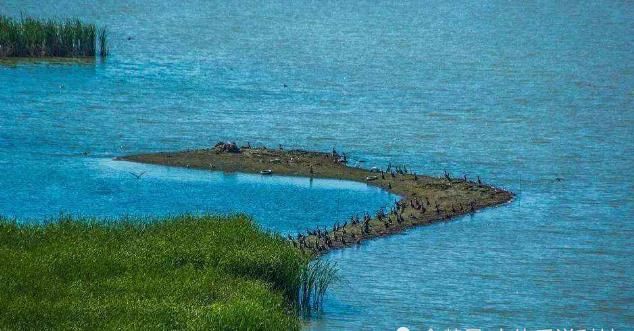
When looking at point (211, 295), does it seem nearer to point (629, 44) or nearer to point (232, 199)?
point (232, 199)

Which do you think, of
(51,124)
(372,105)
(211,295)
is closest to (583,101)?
(372,105)

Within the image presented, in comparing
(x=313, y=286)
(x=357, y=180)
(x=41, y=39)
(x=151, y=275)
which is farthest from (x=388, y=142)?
(x=151, y=275)

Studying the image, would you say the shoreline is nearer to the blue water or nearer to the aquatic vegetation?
the blue water

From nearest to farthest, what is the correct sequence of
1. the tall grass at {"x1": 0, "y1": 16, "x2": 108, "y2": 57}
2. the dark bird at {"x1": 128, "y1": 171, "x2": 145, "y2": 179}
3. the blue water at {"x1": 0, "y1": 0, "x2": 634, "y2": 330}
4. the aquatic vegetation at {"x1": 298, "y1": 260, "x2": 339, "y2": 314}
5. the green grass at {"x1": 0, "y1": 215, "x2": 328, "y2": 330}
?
1. the green grass at {"x1": 0, "y1": 215, "x2": 328, "y2": 330}
2. the aquatic vegetation at {"x1": 298, "y1": 260, "x2": 339, "y2": 314}
3. the blue water at {"x1": 0, "y1": 0, "x2": 634, "y2": 330}
4. the dark bird at {"x1": 128, "y1": 171, "x2": 145, "y2": 179}
5. the tall grass at {"x1": 0, "y1": 16, "x2": 108, "y2": 57}

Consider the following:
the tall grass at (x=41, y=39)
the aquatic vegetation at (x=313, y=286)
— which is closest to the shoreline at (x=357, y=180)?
the aquatic vegetation at (x=313, y=286)

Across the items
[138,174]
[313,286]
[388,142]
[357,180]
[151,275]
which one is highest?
[388,142]

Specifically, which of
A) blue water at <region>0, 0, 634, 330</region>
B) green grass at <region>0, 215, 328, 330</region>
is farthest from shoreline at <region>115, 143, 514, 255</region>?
green grass at <region>0, 215, 328, 330</region>

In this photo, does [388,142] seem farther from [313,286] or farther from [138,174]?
[313,286]
